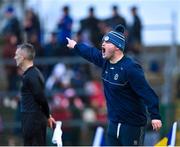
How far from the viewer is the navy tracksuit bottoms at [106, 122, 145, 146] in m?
9.84

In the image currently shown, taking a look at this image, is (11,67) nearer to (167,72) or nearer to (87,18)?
(87,18)

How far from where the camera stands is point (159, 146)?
10742 millimetres

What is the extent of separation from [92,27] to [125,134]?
972cm

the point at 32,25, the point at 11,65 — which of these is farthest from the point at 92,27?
the point at 11,65

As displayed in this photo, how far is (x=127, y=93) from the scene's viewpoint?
9773 millimetres

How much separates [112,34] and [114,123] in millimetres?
1151

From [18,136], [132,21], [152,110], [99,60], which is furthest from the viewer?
[132,21]

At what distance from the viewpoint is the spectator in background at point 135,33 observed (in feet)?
63.4

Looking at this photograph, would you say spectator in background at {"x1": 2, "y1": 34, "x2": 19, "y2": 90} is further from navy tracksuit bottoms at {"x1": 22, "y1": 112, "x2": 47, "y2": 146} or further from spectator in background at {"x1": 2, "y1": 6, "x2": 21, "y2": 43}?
navy tracksuit bottoms at {"x1": 22, "y1": 112, "x2": 47, "y2": 146}

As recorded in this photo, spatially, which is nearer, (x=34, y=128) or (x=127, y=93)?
(x=127, y=93)

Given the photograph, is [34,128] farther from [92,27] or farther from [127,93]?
[92,27]

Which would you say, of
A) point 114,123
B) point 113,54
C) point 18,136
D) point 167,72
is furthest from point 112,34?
point 167,72

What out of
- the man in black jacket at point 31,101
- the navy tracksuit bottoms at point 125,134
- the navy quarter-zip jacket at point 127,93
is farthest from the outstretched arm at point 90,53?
the navy tracksuit bottoms at point 125,134

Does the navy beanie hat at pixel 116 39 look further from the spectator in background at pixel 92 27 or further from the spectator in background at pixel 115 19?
the spectator in background at pixel 92 27
